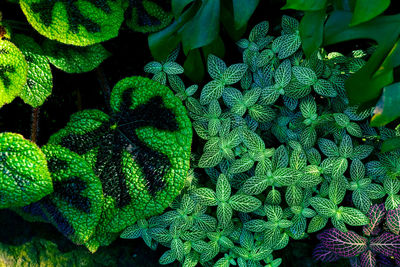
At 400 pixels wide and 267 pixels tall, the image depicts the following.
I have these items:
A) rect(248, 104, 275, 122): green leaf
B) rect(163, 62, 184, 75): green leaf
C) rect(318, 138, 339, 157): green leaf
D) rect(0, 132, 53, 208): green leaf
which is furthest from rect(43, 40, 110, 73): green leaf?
rect(318, 138, 339, 157): green leaf

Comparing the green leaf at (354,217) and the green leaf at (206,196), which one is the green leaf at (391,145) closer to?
the green leaf at (354,217)

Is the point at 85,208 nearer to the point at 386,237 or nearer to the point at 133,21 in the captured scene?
the point at 133,21

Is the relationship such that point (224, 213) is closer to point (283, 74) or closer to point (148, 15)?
point (283, 74)

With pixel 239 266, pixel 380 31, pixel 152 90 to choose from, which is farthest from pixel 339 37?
pixel 239 266

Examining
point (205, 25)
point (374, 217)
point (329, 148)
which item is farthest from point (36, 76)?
point (374, 217)

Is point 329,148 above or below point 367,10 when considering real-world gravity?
below

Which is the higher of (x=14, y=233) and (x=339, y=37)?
(x=339, y=37)

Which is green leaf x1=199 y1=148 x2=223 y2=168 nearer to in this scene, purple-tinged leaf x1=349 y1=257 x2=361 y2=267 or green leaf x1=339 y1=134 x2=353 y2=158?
green leaf x1=339 y1=134 x2=353 y2=158

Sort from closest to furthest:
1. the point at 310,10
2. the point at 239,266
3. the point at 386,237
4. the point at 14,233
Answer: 1. the point at 310,10
2. the point at 386,237
3. the point at 239,266
4. the point at 14,233
